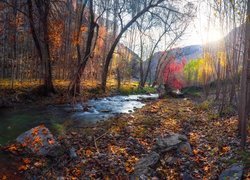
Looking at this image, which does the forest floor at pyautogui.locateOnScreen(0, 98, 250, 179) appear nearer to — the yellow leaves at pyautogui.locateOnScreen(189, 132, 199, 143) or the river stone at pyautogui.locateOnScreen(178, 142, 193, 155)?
the yellow leaves at pyautogui.locateOnScreen(189, 132, 199, 143)

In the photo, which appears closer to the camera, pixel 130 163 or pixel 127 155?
pixel 130 163

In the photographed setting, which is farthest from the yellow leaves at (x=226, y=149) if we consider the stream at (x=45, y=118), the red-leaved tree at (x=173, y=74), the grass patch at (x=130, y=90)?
the red-leaved tree at (x=173, y=74)

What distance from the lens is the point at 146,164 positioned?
649cm

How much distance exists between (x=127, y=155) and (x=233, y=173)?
2.69 metres

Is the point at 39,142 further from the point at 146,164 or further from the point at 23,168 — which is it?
the point at 146,164

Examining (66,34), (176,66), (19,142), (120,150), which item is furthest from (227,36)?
(176,66)

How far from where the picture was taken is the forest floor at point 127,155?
616 centimetres

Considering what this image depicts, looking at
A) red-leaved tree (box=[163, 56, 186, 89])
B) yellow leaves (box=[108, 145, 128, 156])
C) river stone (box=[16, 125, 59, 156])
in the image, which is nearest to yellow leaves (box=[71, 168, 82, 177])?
river stone (box=[16, 125, 59, 156])

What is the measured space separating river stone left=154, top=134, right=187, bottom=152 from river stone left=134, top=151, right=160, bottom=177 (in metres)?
0.53

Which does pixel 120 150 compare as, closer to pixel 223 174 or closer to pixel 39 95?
pixel 223 174

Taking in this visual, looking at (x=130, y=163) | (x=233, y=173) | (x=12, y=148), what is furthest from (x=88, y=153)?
(x=233, y=173)

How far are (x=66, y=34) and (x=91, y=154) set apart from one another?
23317mm

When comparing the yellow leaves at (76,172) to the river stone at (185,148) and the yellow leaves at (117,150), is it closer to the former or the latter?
the yellow leaves at (117,150)

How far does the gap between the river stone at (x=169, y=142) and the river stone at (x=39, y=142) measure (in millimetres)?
2786
